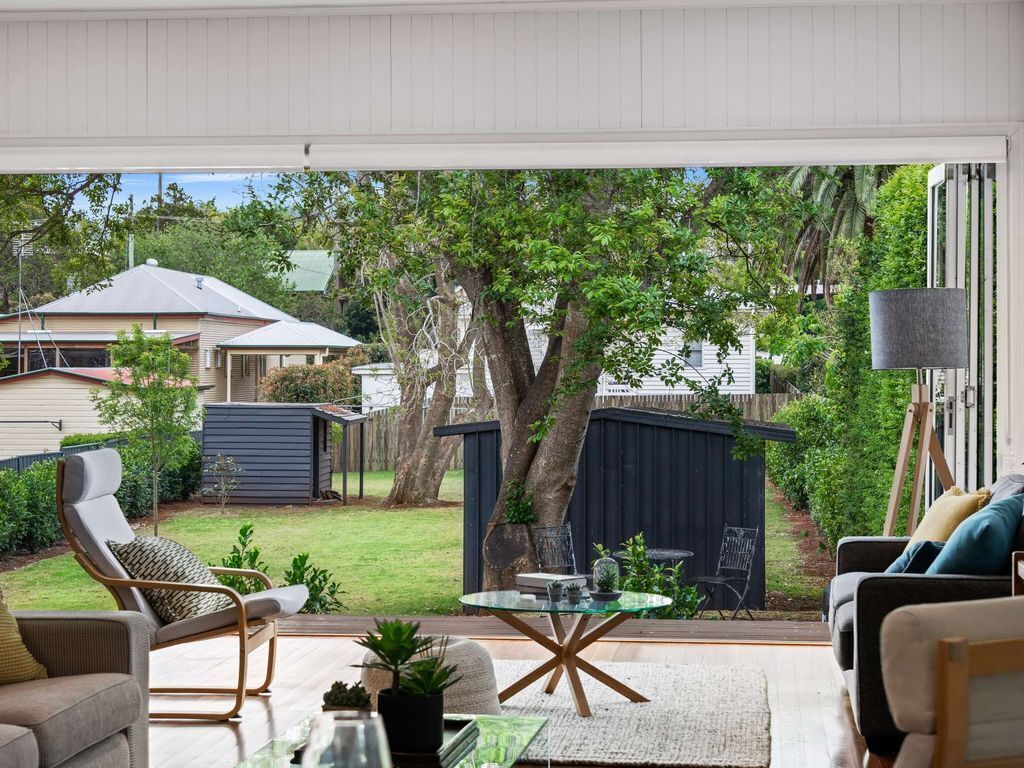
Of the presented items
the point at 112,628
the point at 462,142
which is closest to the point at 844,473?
the point at 462,142

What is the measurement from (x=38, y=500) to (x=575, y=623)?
19.2ft

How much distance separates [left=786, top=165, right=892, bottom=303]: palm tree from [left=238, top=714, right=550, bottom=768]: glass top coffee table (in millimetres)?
9672

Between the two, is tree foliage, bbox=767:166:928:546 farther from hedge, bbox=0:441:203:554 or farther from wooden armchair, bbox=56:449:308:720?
hedge, bbox=0:441:203:554

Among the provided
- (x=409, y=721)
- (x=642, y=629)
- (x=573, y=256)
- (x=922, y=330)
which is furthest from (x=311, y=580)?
(x=409, y=721)

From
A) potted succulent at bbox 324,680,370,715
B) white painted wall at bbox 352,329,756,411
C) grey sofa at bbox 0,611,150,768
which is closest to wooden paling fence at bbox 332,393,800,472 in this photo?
white painted wall at bbox 352,329,756,411

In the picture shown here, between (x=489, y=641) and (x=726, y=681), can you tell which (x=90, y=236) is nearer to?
(x=489, y=641)

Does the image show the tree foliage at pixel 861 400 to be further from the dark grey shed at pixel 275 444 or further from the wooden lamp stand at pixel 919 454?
the dark grey shed at pixel 275 444

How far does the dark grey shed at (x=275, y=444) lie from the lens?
11.3 metres

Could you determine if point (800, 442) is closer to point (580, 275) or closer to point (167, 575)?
point (580, 275)

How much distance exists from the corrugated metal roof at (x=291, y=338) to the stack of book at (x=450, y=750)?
8.41m

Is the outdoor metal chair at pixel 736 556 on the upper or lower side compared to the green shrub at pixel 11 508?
lower

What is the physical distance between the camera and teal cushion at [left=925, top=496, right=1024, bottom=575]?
3678mm

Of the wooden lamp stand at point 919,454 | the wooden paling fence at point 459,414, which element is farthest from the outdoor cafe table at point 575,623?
the wooden paling fence at point 459,414

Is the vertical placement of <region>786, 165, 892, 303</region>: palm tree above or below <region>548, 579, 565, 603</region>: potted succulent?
above
